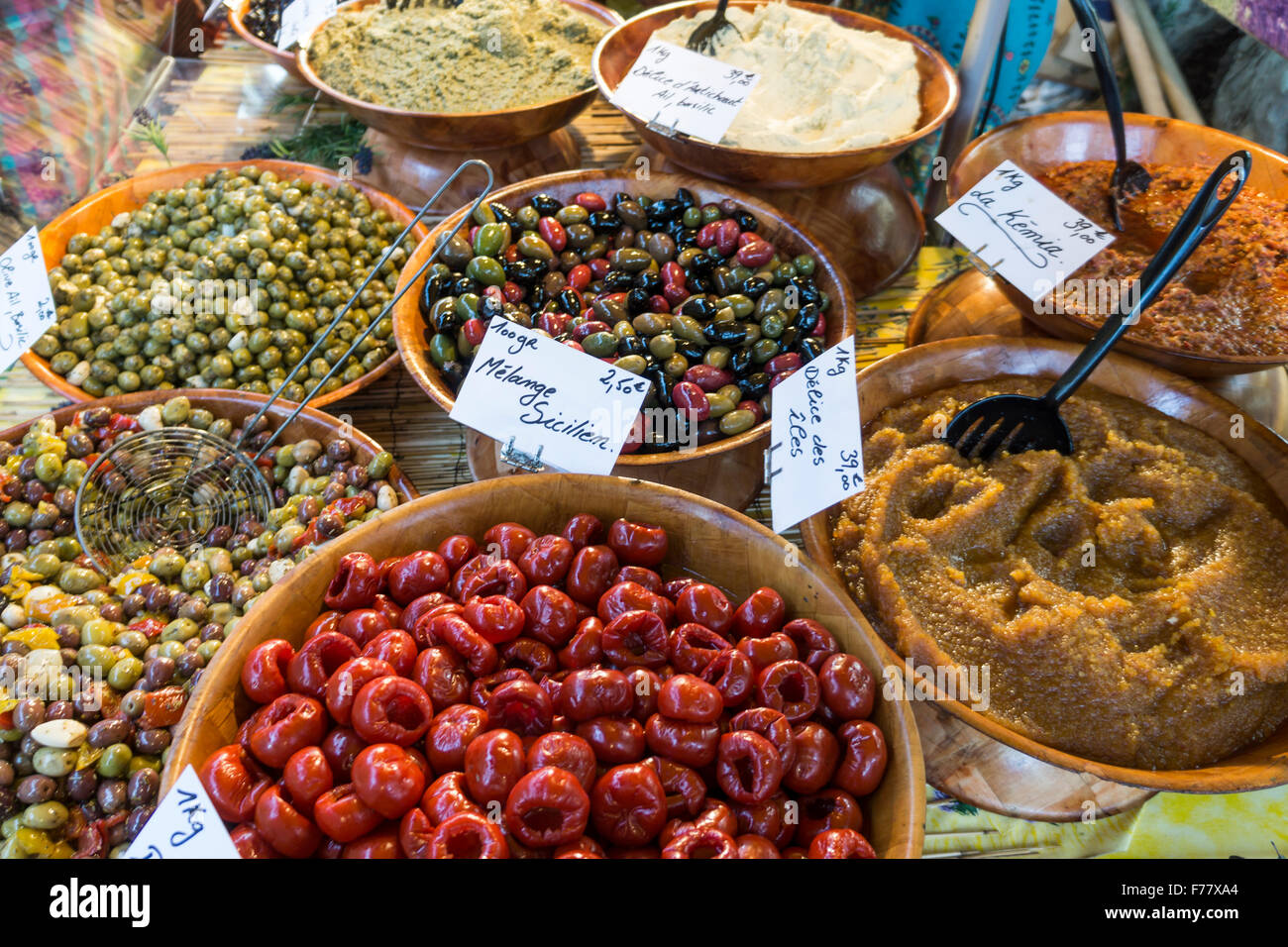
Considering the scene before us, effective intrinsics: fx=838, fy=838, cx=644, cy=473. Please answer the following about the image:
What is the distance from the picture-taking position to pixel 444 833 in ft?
3.16

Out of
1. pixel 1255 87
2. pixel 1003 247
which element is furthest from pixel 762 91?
pixel 1255 87

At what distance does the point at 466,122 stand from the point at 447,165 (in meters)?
0.27

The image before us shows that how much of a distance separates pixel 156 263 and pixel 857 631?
6.72 ft

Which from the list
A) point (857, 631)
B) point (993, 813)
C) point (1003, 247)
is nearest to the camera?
point (857, 631)

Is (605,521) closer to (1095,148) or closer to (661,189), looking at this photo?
(661,189)

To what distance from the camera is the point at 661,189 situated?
220cm

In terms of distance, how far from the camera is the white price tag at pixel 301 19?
2639mm

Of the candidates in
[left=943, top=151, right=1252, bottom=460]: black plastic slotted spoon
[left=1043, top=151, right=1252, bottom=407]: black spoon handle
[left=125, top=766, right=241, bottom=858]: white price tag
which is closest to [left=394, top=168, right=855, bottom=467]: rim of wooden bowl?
[left=943, top=151, right=1252, bottom=460]: black plastic slotted spoon

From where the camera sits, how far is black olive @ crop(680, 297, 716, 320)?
1898 mm

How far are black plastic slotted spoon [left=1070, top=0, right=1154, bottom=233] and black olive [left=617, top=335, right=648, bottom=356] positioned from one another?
3.59ft

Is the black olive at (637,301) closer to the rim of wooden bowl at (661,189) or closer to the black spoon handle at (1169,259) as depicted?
the rim of wooden bowl at (661,189)

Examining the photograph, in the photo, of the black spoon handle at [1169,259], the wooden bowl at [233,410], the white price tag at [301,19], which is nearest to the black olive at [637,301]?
the wooden bowl at [233,410]

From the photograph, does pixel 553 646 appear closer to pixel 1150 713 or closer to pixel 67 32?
pixel 1150 713

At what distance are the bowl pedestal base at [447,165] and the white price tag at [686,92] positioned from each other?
0.46 m
